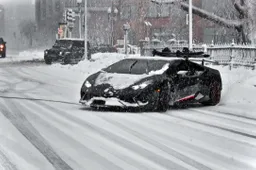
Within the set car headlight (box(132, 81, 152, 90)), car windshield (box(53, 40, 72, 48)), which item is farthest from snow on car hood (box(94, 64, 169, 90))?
car windshield (box(53, 40, 72, 48))

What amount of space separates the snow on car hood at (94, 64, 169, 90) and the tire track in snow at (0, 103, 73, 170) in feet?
6.54

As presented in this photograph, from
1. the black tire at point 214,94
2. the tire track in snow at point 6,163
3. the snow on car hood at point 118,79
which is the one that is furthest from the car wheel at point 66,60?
the tire track in snow at point 6,163

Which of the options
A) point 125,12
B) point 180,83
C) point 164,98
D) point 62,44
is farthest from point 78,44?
point 125,12

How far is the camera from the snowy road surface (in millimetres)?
6797

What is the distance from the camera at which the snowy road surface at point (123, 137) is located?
6797mm

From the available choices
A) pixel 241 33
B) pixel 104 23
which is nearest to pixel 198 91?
pixel 241 33

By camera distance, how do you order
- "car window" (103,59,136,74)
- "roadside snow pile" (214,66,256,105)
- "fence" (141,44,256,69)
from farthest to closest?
"fence" (141,44,256,69) → "roadside snow pile" (214,66,256,105) → "car window" (103,59,136,74)

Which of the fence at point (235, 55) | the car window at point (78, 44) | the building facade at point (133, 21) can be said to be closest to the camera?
the fence at point (235, 55)

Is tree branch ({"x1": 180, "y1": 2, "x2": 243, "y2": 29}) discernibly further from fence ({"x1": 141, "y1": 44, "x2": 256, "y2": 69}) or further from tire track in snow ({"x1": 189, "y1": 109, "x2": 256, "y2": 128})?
tire track in snow ({"x1": 189, "y1": 109, "x2": 256, "y2": 128})

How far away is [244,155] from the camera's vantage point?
7.50 meters

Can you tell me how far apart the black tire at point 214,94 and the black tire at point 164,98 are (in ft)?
6.41

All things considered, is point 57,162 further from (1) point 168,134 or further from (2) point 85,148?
(1) point 168,134

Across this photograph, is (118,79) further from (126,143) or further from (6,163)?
(6,163)

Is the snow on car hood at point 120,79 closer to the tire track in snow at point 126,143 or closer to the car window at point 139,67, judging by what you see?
the car window at point 139,67
